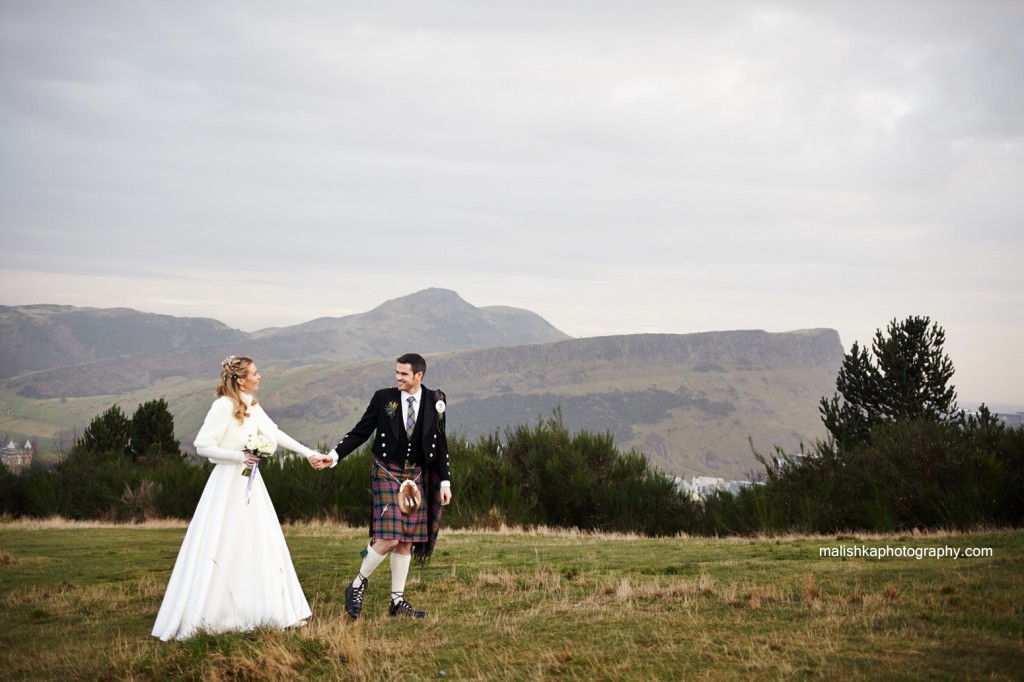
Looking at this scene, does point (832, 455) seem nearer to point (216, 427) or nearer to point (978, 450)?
point (978, 450)

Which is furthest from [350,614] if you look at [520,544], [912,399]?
[912,399]

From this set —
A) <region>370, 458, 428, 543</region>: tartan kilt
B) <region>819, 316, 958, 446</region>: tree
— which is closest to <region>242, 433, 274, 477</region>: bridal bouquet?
<region>370, 458, 428, 543</region>: tartan kilt

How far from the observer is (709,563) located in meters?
11.3

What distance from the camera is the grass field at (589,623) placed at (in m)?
6.10

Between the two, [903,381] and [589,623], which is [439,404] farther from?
[903,381]

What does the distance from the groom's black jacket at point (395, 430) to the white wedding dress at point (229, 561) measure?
2.91ft

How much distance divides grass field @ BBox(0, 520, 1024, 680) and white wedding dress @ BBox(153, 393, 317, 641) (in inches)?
16.0

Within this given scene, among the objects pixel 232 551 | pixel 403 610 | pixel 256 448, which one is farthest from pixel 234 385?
pixel 403 610

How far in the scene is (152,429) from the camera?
143 ft

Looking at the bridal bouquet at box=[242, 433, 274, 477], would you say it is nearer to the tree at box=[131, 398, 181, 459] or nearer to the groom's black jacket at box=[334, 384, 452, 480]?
the groom's black jacket at box=[334, 384, 452, 480]

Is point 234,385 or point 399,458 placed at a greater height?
point 234,385

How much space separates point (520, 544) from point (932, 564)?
6.87 m

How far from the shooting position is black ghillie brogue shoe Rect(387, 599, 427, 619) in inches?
323

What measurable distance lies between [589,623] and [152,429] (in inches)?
1597
